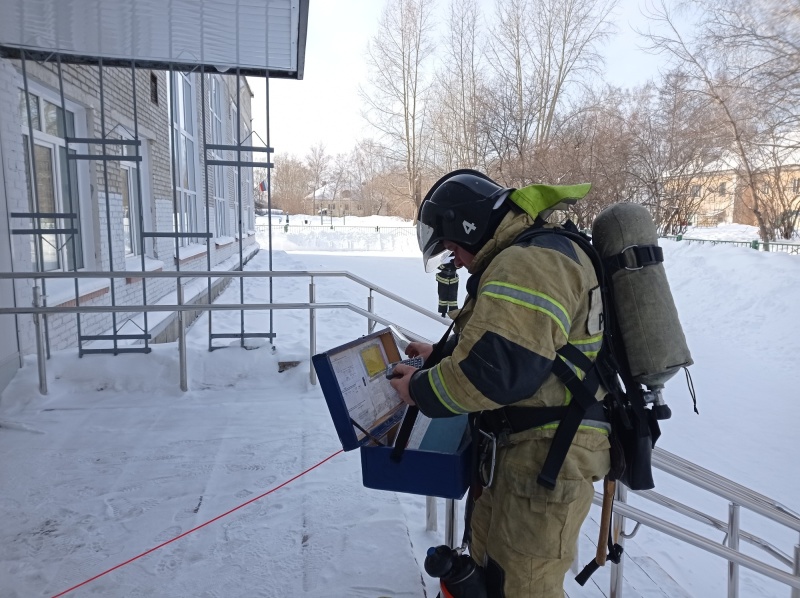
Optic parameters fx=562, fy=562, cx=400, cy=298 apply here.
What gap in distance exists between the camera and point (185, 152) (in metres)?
10.2

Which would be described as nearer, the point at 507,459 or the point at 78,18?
the point at 507,459

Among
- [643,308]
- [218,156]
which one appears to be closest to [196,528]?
[643,308]

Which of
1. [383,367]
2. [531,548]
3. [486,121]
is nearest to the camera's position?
[531,548]

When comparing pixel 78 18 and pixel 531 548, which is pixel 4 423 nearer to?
pixel 78 18

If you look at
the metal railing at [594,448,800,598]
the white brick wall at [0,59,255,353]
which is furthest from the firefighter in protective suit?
the white brick wall at [0,59,255,353]

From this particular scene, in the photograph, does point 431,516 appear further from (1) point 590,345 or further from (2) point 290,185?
(2) point 290,185

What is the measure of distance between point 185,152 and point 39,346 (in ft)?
22.8

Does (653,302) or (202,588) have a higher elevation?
(653,302)

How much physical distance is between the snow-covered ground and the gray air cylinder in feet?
4.40

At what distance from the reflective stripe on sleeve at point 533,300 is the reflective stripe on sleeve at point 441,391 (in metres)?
0.24

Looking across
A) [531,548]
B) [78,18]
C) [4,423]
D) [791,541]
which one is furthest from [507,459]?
[78,18]

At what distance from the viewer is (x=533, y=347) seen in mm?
1265

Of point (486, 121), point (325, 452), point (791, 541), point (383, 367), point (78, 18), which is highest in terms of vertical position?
point (486, 121)

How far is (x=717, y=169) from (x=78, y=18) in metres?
15.4
